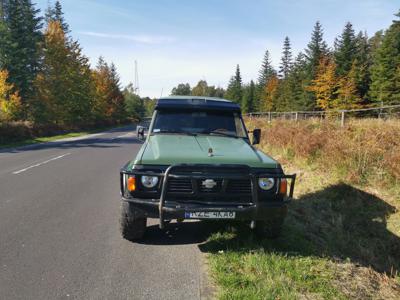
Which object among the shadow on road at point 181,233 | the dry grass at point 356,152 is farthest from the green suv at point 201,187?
the dry grass at point 356,152

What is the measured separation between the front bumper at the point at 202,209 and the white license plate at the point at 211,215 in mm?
29

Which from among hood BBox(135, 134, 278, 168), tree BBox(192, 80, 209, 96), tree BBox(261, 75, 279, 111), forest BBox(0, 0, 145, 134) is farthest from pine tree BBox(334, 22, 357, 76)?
tree BBox(192, 80, 209, 96)

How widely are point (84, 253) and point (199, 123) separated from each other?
289 centimetres

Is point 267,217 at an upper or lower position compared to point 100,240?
upper

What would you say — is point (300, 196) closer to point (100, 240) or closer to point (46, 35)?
point (100, 240)

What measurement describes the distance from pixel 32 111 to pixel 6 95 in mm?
2891

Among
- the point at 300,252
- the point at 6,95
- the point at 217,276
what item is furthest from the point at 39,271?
the point at 6,95

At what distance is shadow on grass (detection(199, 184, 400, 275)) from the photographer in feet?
16.8

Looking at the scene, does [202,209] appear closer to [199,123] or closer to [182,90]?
[199,123]

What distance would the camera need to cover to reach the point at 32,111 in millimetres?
38312

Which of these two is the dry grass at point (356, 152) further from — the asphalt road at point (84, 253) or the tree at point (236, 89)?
the tree at point (236, 89)

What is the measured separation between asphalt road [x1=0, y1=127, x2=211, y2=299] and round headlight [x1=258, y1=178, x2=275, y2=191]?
1245 millimetres

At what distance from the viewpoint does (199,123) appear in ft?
21.3

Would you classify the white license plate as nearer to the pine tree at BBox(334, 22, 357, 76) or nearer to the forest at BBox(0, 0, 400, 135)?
the forest at BBox(0, 0, 400, 135)
